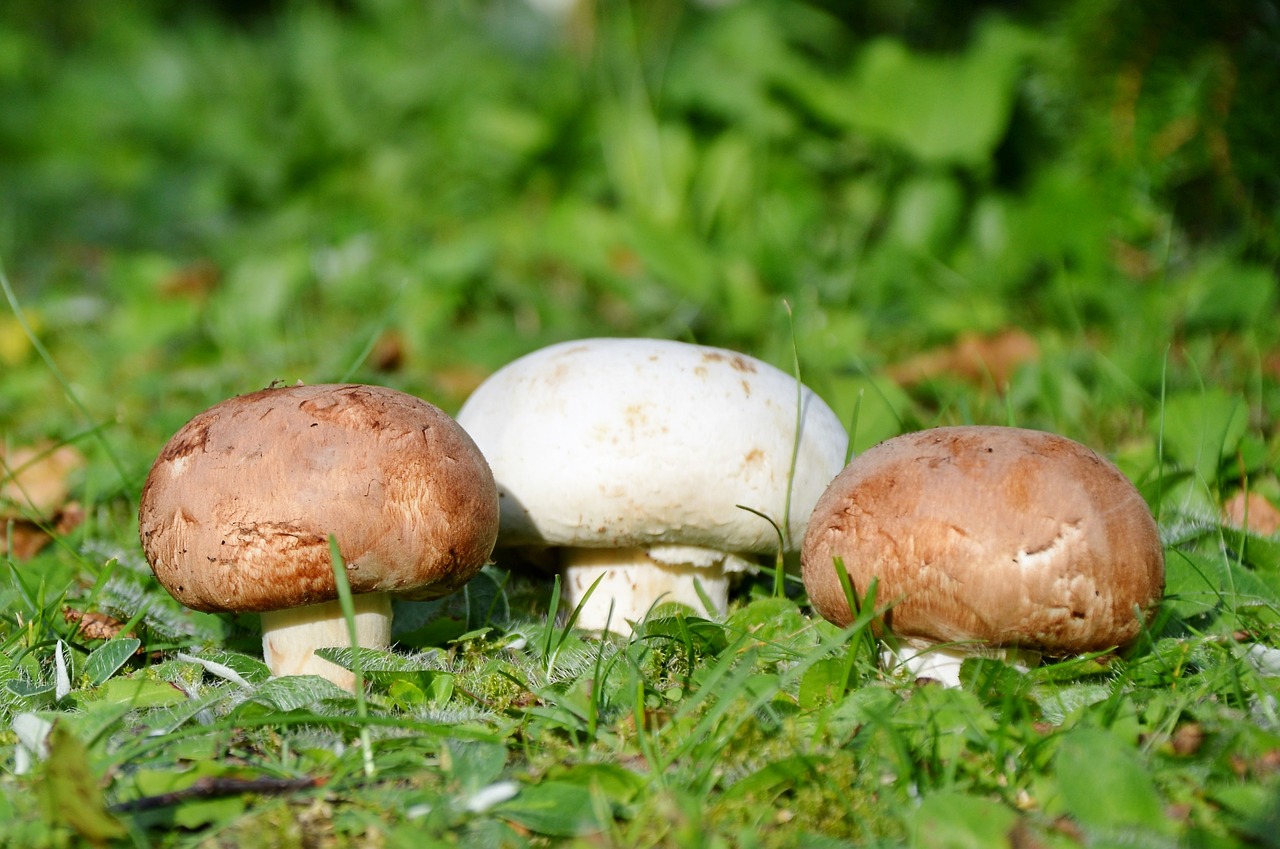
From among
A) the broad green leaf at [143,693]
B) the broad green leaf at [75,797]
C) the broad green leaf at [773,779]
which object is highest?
the broad green leaf at [75,797]

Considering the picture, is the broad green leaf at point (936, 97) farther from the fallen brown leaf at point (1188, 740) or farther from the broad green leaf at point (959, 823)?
the broad green leaf at point (959, 823)

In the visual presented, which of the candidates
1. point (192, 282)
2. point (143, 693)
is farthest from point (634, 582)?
point (192, 282)

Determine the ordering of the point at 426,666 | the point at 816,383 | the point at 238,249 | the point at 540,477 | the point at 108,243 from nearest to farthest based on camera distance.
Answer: the point at 426,666
the point at 540,477
the point at 816,383
the point at 238,249
the point at 108,243

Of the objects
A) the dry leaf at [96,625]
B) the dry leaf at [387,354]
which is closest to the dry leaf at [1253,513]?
the dry leaf at [96,625]

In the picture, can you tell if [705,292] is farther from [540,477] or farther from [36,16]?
[36,16]

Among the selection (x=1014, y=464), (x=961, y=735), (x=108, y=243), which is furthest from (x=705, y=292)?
(x=108, y=243)

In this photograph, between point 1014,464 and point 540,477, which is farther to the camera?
point 540,477

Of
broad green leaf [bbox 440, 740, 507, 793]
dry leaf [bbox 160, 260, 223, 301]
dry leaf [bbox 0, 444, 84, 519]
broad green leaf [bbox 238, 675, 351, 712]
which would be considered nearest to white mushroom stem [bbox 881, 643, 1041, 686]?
broad green leaf [bbox 440, 740, 507, 793]
